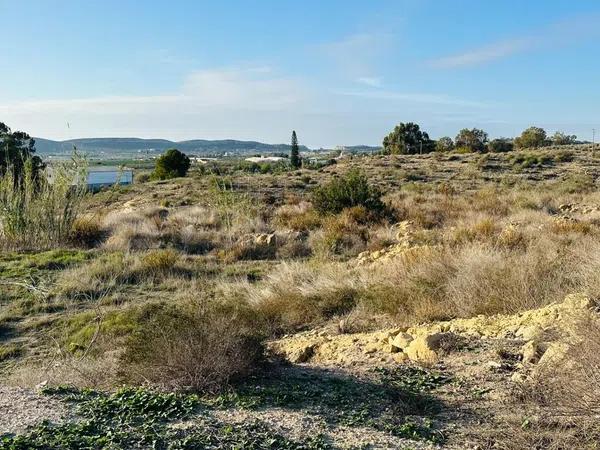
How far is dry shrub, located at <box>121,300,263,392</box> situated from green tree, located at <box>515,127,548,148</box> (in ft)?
207

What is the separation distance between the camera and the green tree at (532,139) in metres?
63.5

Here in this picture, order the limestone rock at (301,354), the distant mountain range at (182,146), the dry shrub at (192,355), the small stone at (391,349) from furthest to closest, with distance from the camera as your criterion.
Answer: the distant mountain range at (182,146), the limestone rock at (301,354), the small stone at (391,349), the dry shrub at (192,355)

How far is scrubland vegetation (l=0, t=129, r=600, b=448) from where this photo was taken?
4250mm

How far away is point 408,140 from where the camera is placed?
65812 mm

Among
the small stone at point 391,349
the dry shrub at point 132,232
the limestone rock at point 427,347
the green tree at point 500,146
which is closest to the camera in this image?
the limestone rock at point 427,347

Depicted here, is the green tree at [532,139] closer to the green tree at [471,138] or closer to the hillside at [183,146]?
the green tree at [471,138]

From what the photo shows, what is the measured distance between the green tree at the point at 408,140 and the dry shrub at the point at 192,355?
2404 inches

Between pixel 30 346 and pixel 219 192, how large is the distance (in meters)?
11.1

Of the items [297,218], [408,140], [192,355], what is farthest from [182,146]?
[192,355]

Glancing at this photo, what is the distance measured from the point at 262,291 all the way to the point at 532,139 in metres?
59.4

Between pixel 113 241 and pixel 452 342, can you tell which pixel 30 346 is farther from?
pixel 113 241

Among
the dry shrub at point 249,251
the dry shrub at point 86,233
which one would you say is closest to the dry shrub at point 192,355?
the dry shrub at point 249,251

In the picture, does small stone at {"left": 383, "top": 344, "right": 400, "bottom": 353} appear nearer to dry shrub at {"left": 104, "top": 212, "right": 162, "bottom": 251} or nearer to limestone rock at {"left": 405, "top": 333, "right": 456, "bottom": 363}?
limestone rock at {"left": 405, "top": 333, "right": 456, "bottom": 363}

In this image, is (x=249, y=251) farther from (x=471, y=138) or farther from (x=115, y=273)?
(x=471, y=138)
